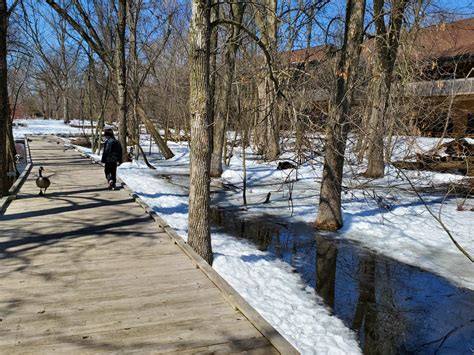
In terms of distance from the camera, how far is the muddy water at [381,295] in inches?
200

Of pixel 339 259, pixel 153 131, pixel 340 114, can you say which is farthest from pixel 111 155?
pixel 153 131

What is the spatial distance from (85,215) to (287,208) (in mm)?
6308

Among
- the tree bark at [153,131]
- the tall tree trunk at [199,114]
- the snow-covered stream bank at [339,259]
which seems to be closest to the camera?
the snow-covered stream bank at [339,259]

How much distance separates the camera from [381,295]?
637 centimetres

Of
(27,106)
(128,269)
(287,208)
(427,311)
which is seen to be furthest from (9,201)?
(27,106)

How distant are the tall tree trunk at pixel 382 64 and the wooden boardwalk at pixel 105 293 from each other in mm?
4774

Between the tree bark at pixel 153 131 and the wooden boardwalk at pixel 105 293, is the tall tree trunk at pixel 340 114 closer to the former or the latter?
the wooden boardwalk at pixel 105 293

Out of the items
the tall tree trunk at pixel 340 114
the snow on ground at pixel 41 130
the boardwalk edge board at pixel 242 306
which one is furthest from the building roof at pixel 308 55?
the snow on ground at pixel 41 130

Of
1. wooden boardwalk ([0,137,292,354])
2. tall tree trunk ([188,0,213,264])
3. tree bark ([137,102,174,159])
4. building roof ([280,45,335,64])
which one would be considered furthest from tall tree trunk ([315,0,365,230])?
tree bark ([137,102,174,159])

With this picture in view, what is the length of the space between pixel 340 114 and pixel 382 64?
3464 millimetres

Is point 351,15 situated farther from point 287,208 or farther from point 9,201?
point 9,201

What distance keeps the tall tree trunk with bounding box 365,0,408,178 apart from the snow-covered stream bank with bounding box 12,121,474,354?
1796mm

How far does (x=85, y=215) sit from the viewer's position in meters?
7.59

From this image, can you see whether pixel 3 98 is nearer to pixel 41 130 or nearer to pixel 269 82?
pixel 269 82
